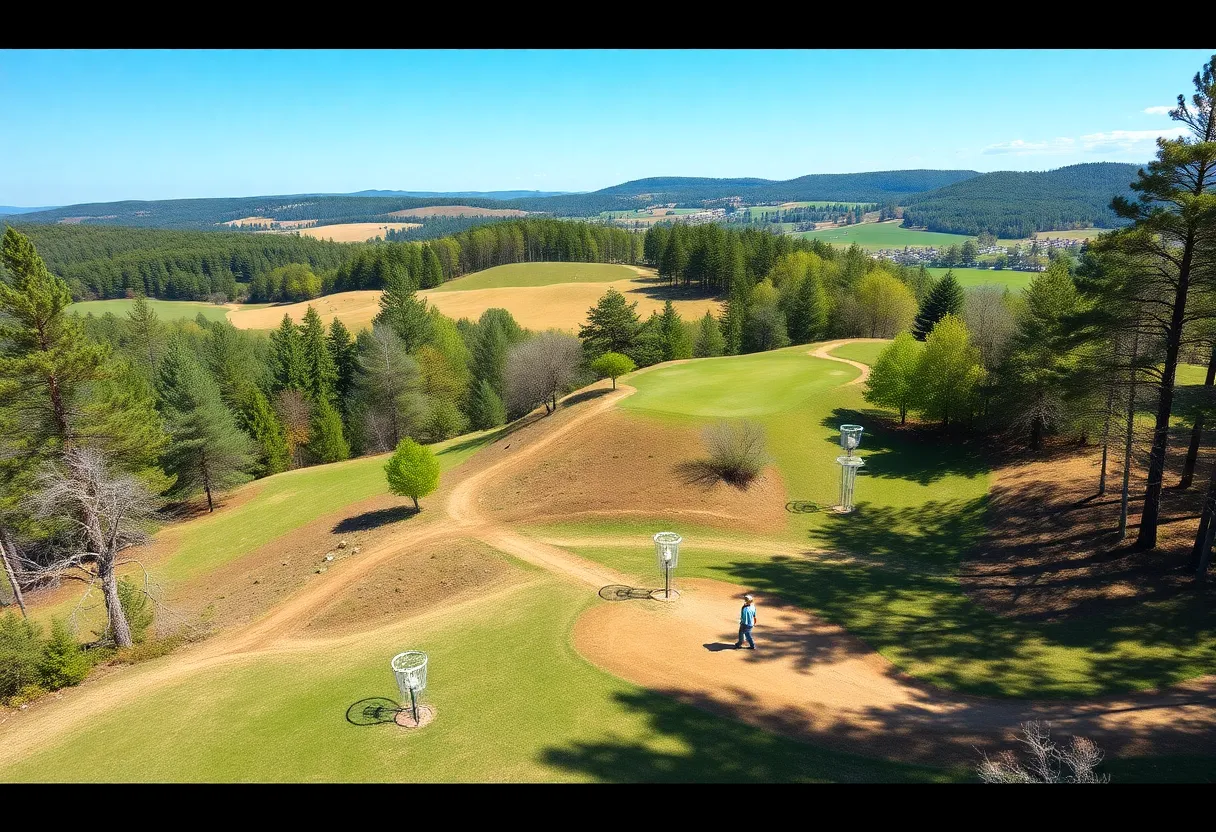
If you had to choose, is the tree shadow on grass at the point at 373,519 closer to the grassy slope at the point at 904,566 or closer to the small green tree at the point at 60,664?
the grassy slope at the point at 904,566

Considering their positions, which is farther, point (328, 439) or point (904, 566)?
point (328, 439)

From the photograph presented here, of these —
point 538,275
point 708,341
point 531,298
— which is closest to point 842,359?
point 708,341

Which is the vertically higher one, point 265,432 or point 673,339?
point 673,339

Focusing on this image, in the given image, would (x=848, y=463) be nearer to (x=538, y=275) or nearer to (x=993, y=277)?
(x=538, y=275)

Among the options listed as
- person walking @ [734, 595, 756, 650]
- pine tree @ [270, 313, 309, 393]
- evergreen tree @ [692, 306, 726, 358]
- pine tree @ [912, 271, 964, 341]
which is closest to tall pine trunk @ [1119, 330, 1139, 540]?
person walking @ [734, 595, 756, 650]

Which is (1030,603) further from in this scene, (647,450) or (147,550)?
(147,550)

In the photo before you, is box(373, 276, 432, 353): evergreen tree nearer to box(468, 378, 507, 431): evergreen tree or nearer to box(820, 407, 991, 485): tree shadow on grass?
box(468, 378, 507, 431): evergreen tree
